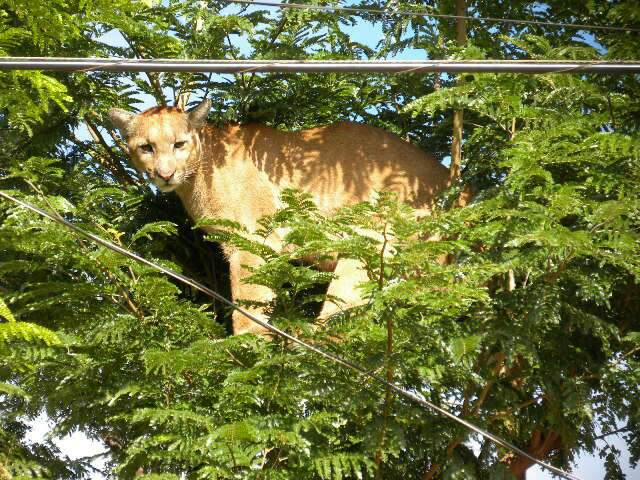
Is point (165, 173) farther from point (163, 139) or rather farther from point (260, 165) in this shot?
point (260, 165)

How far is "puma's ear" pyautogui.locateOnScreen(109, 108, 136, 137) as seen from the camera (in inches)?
335

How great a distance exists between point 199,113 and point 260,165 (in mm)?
780

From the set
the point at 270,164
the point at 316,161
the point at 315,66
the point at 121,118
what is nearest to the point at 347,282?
the point at 316,161

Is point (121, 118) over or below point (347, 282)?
over

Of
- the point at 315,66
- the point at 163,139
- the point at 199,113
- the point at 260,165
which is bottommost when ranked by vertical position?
the point at 260,165

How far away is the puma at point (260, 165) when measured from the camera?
28.5 feet

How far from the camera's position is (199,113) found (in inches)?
346

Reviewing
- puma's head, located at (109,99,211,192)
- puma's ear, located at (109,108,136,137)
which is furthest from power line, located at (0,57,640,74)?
puma's head, located at (109,99,211,192)

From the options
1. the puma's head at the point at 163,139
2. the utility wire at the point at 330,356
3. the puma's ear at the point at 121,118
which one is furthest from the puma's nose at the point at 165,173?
the utility wire at the point at 330,356

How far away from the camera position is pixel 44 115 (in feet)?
27.7

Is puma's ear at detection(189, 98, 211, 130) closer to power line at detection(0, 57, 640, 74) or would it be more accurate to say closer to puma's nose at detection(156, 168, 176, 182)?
puma's nose at detection(156, 168, 176, 182)

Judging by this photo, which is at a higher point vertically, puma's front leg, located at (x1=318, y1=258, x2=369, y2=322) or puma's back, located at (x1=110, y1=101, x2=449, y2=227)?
puma's back, located at (x1=110, y1=101, x2=449, y2=227)

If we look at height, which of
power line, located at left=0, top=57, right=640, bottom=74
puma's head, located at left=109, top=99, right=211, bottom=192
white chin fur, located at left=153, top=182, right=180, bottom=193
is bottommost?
white chin fur, located at left=153, top=182, right=180, bottom=193

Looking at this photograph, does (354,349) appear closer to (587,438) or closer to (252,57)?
(587,438)
